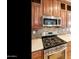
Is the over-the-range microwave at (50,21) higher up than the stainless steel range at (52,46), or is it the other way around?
the over-the-range microwave at (50,21)

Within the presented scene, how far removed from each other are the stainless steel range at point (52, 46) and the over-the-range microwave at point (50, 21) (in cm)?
23

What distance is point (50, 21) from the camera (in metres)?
3.48

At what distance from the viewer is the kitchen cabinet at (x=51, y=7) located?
325 cm

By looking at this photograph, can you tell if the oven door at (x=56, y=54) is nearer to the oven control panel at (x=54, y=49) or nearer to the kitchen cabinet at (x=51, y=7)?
the oven control panel at (x=54, y=49)

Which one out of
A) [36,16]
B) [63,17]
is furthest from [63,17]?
[36,16]

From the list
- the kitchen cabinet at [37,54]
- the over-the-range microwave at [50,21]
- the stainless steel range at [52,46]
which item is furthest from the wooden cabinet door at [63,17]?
the kitchen cabinet at [37,54]

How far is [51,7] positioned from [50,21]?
1.11 feet

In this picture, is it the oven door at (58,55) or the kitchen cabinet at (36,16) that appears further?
the oven door at (58,55)

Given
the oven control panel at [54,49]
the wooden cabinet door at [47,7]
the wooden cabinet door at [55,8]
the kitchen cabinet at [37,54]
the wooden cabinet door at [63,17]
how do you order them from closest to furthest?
the kitchen cabinet at [37,54], the oven control panel at [54,49], the wooden cabinet door at [47,7], the wooden cabinet door at [55,8], the wooden cabinet door at [63,17]

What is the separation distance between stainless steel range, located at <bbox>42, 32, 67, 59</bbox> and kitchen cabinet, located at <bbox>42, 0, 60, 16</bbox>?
0.49 m

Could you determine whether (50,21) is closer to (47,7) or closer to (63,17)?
(47,7)

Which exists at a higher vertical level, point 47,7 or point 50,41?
point 47,7
